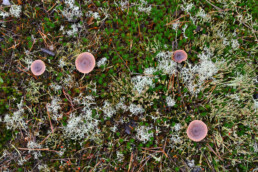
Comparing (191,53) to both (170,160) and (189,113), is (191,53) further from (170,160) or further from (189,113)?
(170,160)

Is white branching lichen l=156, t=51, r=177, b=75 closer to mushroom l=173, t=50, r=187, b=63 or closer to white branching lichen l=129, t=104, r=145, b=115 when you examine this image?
mushroom l=173, t=50, r=187, b=63

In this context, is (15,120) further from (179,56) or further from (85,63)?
(179,56)

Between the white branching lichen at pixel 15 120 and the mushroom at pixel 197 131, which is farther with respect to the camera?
the white branching lichen at pixel 15 120

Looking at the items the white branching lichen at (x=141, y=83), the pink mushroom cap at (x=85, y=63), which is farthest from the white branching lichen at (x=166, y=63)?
the pink mushroom cap at (x=85, y=63)

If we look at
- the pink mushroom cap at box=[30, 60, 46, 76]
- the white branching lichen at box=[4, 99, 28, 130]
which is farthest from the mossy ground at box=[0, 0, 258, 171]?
the pink mushroom cap at box=[30, 60, 46, 76]

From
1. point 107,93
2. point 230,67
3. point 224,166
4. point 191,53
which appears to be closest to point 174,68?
point 191,53

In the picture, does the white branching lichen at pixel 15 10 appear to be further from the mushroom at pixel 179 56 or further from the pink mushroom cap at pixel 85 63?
the mushroom at pixel 179 56
